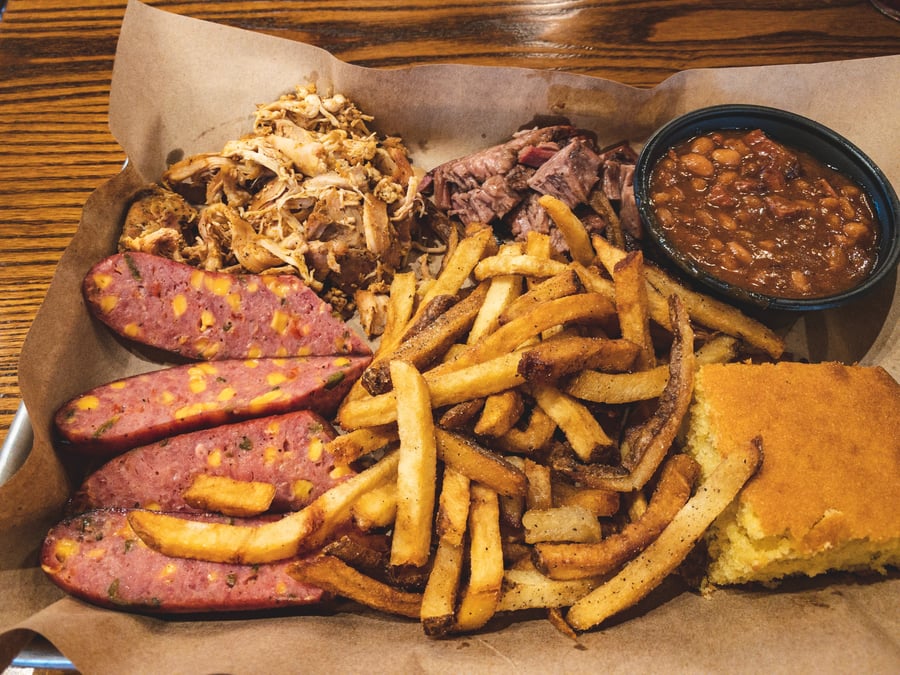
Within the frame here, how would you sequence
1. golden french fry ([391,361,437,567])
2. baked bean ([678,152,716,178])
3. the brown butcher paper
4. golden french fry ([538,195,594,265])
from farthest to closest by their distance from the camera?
baked bean ([678,152,716,178])
golden french fry ([538,195,594,265])
golden french fry ([391,361,437,567])
the brown butcher paper

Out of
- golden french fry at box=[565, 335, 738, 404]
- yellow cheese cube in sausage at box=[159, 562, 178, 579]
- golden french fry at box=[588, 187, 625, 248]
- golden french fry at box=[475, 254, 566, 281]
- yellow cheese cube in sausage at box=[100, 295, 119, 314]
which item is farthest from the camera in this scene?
golden french fry at box=[588, 187, 625, 248]

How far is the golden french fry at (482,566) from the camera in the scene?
6.31ft

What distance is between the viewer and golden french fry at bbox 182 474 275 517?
2.18m

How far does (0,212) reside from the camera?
126 inches

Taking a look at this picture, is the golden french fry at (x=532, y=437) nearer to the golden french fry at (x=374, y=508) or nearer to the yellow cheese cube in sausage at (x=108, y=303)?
the golden french fry at (x=374, y=508)

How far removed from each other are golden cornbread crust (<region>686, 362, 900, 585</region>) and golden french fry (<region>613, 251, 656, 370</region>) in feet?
0.81

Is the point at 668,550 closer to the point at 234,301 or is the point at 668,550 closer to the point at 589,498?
the point at 589,498

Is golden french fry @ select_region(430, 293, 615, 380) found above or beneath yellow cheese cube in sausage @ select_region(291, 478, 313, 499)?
above

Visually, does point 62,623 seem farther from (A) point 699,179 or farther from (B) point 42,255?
(A) point 699,179

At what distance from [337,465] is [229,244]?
4.34 ft

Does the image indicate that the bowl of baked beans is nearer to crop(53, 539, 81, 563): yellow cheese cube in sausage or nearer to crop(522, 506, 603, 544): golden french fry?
crop(522, 506, 603, 544): golden french fry

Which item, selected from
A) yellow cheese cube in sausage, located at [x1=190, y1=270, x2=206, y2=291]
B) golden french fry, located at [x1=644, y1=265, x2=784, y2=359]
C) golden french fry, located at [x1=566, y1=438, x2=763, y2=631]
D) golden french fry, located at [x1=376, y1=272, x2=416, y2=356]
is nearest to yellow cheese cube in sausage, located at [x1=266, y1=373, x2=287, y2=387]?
golden french fry, located at [x1=376, y1=272, x2=416, y2=356]

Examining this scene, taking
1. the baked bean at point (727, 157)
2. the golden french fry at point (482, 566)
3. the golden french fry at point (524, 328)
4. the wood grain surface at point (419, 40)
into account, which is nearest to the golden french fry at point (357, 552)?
the golden french fry at point (482, 566)

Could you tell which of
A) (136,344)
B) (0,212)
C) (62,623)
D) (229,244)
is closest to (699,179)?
(229,244)
